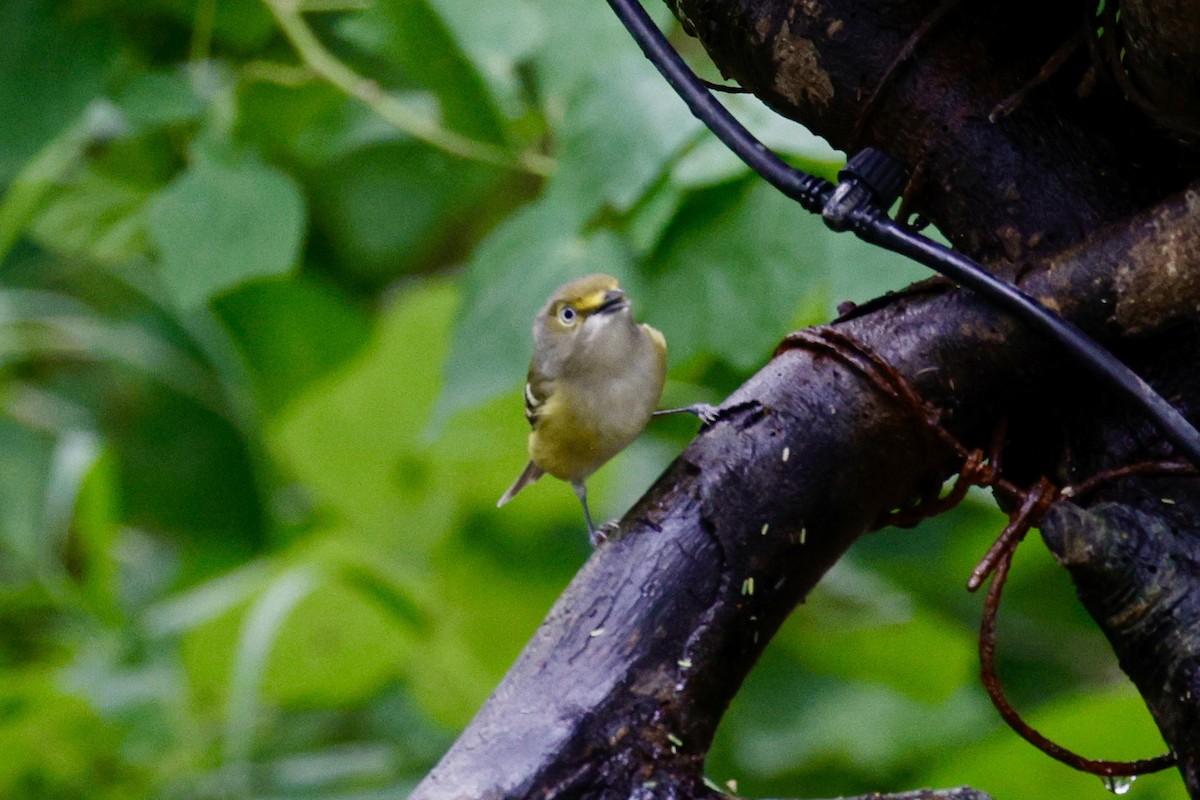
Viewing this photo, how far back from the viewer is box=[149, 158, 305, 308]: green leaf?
4.51 ft

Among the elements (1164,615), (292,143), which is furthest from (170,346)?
(1164,615)

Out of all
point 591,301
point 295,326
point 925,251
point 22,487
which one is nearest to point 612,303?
point 591,301

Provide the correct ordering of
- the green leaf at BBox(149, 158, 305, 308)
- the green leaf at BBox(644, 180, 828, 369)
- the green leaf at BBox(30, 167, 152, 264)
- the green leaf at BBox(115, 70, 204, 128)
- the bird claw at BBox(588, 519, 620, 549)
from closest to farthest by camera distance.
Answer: the bird claw at BBox(588, 519, 620, 549) → the green leaf at BBox(644, 180, 828, 369) → the green leaf at BBox(149, 158, 305, 308) → the green leaf at BBox(115, 70, 204, 128) → the green leaf at BBox(30, 167, 152, 264)

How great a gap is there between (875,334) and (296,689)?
4.86 feet

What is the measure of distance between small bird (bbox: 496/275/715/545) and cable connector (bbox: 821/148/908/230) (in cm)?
49

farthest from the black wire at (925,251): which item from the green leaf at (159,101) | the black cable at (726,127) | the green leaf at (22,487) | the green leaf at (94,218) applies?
the green leaf at (22,487)

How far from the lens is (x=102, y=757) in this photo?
2.01 m

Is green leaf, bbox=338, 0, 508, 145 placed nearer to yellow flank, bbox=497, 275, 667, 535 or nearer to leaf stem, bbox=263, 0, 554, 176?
leaf stem, bbox=263, 0, 554, 176

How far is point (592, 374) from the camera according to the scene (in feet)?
3.89

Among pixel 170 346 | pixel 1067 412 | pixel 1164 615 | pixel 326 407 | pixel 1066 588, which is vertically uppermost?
pixel 170 346

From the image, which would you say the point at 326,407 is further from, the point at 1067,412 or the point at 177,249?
the point at 1067,412

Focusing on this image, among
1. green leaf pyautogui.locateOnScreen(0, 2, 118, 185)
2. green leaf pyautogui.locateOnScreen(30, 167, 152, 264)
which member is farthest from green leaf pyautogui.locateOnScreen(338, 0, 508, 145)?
green leaf pyautogui.locateOnScreen(30, 167, 152, 264)

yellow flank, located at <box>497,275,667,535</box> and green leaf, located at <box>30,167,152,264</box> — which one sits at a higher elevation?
green leaf, located at <box>30,167,152,264</box>

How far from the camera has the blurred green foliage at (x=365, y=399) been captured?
127 centimetres
